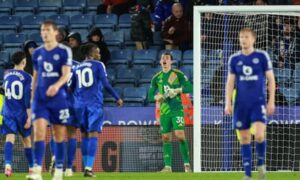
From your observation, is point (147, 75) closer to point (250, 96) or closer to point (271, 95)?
point (250, 96)

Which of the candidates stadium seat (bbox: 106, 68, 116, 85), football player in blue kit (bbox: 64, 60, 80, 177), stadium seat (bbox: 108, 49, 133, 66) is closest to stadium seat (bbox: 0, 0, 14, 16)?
stadium seat (bbox: 108, 49, 133, 66)

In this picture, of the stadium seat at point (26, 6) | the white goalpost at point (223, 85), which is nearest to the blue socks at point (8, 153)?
the white goalpost at point (223, 85)

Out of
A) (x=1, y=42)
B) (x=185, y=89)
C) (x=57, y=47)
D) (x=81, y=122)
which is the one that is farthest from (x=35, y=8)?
(x=57, y=47)

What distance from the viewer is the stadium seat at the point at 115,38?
23.6 meters

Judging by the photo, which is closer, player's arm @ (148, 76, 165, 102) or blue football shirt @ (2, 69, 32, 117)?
blue football shirt @ (2, 69, 32, 117)

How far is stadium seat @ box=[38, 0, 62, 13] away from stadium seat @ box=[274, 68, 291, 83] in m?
7.02

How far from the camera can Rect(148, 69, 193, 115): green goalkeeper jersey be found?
19.3 m

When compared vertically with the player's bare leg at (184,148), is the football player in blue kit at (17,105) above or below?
above

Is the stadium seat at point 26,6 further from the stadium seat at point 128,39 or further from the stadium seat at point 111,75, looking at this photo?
the stadium seat at point 111,75

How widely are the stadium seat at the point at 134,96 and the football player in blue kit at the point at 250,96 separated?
756cm

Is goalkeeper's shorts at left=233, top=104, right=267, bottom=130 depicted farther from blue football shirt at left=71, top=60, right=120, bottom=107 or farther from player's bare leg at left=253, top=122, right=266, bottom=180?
blue football shirt at left=71, top=60, right=120, bottom=107

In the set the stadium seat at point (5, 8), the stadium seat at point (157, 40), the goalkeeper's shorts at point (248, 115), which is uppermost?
the stadium seat at point (5, 8)

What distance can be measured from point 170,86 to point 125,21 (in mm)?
5049

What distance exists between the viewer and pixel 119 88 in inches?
864
